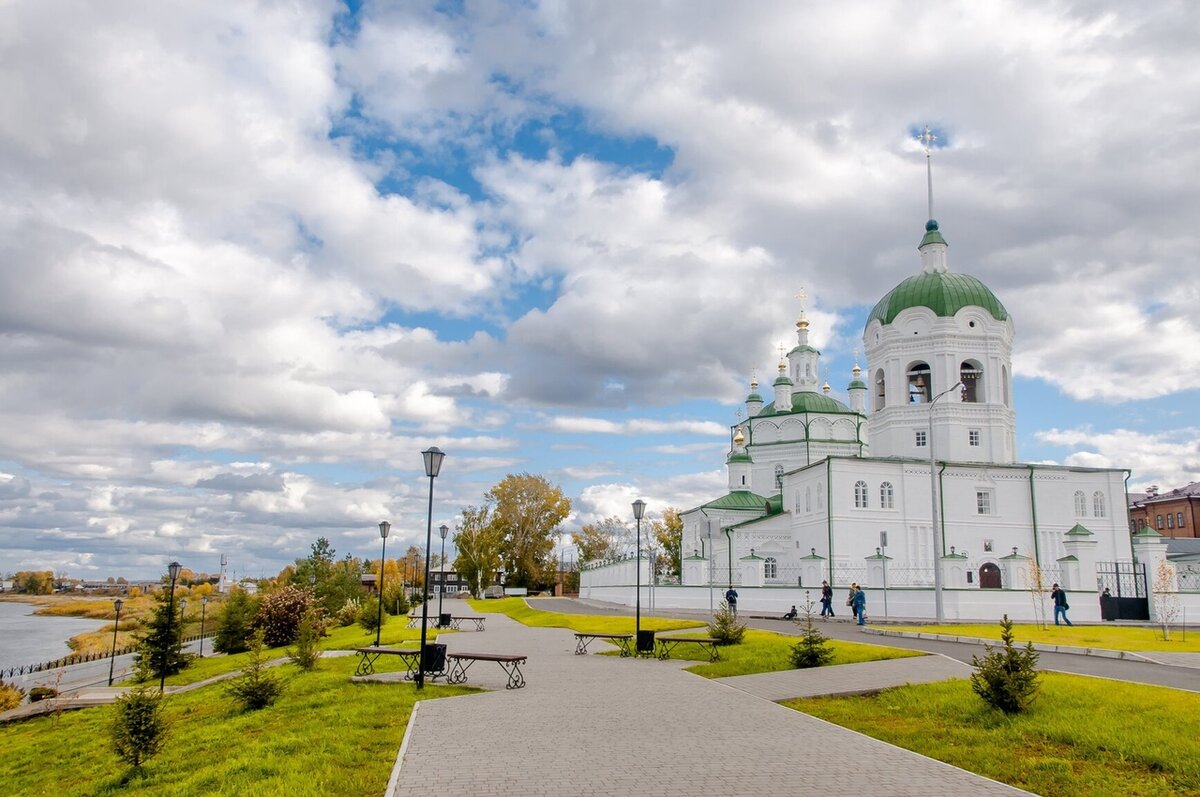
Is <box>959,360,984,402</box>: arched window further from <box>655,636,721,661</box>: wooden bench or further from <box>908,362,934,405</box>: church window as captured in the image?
<box>655,636,721,661</box>: wooden bench

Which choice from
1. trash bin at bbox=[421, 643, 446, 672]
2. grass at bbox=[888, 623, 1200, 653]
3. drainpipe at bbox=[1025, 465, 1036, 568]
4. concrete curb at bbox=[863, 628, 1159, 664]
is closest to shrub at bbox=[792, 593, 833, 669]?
concrete curb at bbox=[863, 628, 1159, 664]

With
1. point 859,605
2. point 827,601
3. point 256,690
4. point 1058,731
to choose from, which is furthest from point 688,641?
point 827,601

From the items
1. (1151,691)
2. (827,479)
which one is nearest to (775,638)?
(1151,691)

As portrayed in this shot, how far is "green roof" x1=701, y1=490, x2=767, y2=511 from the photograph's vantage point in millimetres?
48156

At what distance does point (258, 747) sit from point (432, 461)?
5.91m

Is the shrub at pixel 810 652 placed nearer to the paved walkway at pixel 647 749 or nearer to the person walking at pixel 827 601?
the paved walkway at pixel 647 749

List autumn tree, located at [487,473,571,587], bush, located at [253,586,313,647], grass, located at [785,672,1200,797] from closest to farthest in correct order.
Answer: grass, located at [785,672,1200,797] → bush, located at [253,586,313,647] → autumn tree, located at [487,473,571,587]

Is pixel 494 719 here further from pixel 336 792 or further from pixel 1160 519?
pixel 1160 519

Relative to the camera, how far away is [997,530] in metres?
39.8

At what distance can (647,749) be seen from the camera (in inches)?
352

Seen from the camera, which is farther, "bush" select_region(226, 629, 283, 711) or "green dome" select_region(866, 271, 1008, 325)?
"green dome" select_region(866, 271, 1008, 325)

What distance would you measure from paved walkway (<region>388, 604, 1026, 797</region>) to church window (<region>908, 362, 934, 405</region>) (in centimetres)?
3188

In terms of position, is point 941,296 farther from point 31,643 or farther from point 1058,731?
point 31,643

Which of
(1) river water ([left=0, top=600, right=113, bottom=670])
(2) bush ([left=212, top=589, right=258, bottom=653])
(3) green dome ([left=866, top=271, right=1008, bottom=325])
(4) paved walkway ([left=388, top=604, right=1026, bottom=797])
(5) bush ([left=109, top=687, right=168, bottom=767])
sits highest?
(3) green dome ([left=866, top=271, right=1008, bottom=325])
